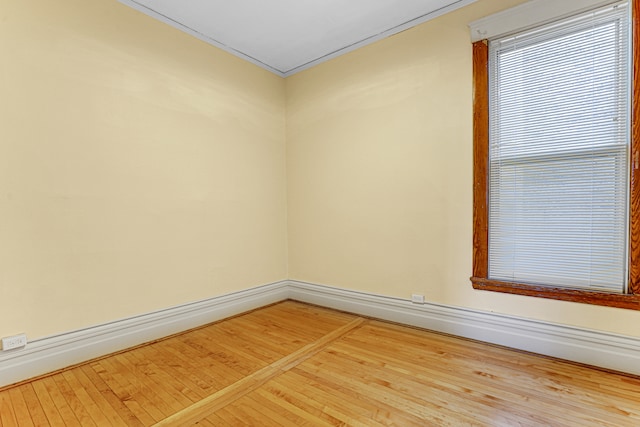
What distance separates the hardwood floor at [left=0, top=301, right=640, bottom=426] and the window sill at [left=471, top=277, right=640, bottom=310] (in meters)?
0.46

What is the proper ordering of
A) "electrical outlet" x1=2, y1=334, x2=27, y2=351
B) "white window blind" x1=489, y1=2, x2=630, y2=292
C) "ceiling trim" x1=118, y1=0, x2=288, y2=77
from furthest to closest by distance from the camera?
"ceiling trim" x1=118, y1=0, x2=288, y2=77
"white window blind" x1=489, y1=2, x2=630, y2=292
"electrical outlet" x1=2, y1=334, x2=27, y2=351

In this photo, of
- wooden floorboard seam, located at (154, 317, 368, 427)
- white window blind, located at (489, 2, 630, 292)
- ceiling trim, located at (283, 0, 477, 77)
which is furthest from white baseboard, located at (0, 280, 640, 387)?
ceiling trim, located at (283, 0, 477, 77)

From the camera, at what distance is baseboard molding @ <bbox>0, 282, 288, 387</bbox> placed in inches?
80.4

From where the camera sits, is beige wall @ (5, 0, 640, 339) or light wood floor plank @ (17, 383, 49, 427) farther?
beige wall @ (5, 0, 640, 339)

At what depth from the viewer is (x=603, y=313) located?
2.12m

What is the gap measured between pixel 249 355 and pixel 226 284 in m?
1.04

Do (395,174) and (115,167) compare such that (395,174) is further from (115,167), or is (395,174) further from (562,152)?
(115,167)

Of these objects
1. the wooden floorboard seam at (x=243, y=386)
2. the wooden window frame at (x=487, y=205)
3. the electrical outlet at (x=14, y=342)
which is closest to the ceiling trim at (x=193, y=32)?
the wooden window frame at (x=487, y=205)

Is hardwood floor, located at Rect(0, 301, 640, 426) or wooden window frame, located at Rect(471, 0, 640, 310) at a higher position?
wooden window frame, located at Rect(471, 0, 640, 310)

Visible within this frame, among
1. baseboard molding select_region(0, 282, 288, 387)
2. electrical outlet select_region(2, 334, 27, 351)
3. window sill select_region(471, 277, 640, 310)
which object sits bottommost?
baseboard molding select_region(0, 282, 288, 387)

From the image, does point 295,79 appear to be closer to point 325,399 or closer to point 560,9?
point 560,9

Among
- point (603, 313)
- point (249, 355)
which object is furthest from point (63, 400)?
point (603, 313)

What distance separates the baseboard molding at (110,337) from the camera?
204 cm

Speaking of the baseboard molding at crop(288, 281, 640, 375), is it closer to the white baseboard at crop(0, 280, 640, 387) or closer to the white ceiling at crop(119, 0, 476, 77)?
the white baseboard at crop(0, 280, 640, 387)
